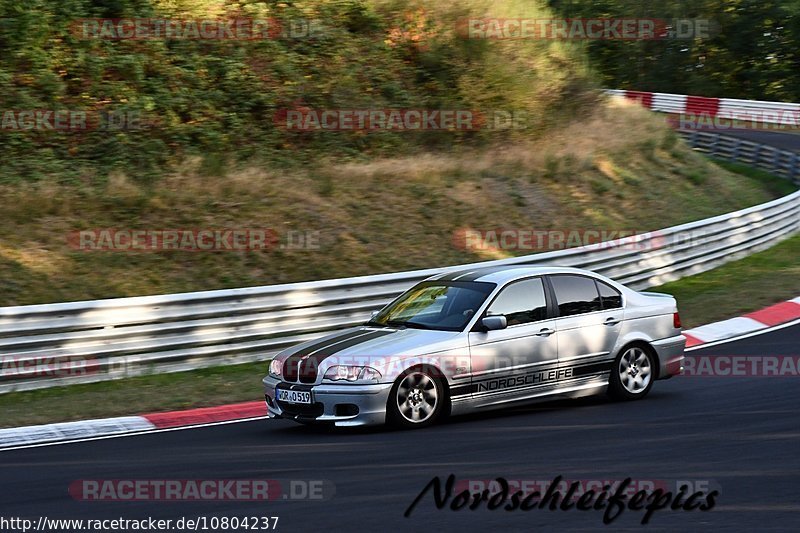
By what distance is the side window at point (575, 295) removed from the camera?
10266 millimetres

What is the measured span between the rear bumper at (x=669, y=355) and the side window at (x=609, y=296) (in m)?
0.57

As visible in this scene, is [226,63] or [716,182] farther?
[716,182]

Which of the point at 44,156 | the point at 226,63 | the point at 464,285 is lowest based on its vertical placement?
the point at 464,285

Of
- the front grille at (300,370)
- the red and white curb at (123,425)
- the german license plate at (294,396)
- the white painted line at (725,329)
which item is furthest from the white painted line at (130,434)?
the white painted line at (725,329)

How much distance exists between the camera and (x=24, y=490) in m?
7.47

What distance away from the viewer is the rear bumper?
1076cm

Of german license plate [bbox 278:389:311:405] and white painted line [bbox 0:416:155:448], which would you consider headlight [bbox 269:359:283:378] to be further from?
white painted line [bbox 0:416:155:448]

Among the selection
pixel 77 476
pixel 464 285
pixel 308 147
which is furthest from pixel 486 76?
pixel 77 476

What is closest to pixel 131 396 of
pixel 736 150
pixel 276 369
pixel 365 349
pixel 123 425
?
pixel 123 425

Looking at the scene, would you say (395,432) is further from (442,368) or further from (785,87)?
(785,87)

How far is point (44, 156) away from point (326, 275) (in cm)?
622

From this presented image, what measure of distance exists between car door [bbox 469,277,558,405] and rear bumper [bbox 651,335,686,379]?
1378 mm

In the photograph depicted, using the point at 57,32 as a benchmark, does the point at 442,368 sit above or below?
below

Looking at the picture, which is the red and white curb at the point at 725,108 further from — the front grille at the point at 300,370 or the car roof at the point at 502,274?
the front grille at the point at 300,370
